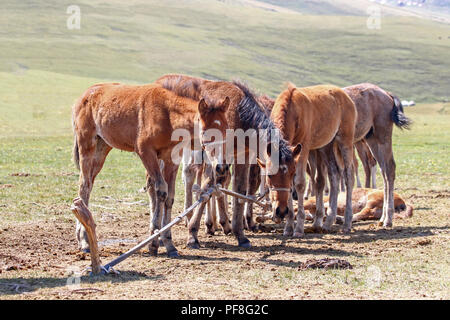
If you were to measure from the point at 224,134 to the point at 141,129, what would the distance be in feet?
4.31

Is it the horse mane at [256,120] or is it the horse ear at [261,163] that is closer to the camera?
the horse mane at [256,120]

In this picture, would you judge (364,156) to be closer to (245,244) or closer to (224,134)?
(245,244)

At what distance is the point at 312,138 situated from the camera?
1073 cm

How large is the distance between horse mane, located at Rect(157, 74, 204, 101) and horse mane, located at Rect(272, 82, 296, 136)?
4.74ft

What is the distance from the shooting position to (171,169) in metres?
9.10

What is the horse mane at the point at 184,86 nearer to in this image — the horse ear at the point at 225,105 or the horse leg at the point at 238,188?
the horse ear at the point at 225,105

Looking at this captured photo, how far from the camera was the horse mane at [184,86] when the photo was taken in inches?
347

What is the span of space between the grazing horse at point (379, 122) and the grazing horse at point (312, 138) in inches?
22.8

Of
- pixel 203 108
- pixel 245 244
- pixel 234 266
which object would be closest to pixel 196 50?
pixel 245 244

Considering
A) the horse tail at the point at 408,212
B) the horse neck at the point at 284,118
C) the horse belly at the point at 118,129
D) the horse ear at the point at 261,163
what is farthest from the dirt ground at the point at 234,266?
the horse neck at the point at 284,118

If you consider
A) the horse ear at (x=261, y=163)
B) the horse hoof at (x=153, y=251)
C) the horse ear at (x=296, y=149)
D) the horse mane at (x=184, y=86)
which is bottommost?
the horse hoof at (x=153, y=251)

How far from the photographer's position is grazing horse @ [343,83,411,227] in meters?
12.1

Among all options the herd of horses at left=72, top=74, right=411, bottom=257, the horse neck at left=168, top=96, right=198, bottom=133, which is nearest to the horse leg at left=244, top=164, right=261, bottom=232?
the herd of horses at left=72, top=74, right=411, bottom=257
